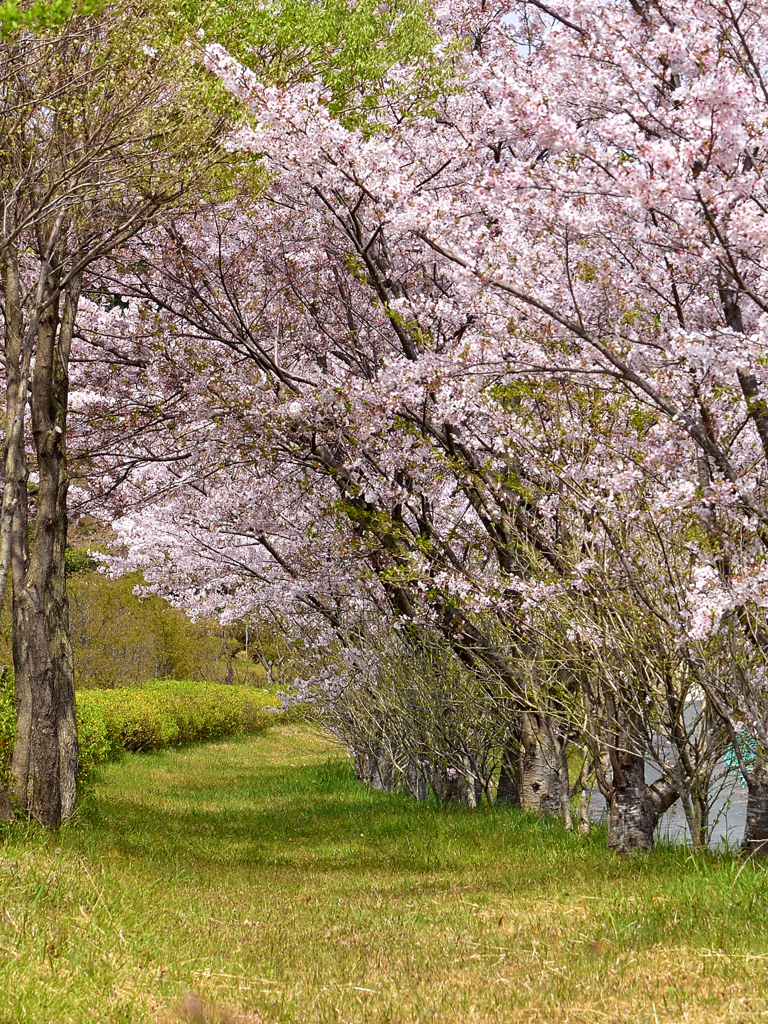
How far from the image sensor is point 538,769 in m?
10.4

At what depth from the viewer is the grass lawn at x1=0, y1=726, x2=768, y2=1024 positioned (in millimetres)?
4043

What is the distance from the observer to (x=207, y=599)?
17172mm

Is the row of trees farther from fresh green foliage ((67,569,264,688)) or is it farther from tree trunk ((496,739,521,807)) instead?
fresh green foliage ((67,569,264,688))

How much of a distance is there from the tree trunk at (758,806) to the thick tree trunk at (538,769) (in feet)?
9.80

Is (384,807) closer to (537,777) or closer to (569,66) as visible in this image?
(537,777)

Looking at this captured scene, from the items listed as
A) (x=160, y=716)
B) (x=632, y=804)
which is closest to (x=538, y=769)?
(x=632, y=804)

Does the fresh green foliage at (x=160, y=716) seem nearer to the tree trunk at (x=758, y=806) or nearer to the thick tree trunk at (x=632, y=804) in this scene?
the thick tree trunk at (x=632, y=804)

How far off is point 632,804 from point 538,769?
2.64m

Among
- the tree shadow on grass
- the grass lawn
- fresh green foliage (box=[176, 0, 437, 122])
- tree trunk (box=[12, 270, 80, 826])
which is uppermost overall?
fresh green foliage (box=[176, 0, 437, 122])

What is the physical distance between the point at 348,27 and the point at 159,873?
718cm

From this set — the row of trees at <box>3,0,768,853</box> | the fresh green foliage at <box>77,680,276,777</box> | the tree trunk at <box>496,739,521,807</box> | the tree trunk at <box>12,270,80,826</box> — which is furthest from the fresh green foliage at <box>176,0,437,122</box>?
the fresh green foliage at <box>77,680,276,777</box>

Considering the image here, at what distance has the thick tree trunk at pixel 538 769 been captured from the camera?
9.90 m

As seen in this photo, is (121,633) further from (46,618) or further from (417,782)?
(46,618)

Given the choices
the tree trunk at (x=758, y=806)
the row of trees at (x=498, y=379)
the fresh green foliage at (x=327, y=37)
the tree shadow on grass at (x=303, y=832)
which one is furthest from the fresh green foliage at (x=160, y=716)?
the tree trunk at (x=758, y=806)
